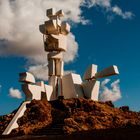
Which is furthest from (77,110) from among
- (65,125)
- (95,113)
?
(65,125)

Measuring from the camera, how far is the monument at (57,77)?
27.2 meters

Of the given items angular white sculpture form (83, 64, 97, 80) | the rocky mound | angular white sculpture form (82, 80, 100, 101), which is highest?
angular white sculpture form (83, 64, 97, 80)

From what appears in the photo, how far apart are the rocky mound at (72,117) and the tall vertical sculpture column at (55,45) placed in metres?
4.33

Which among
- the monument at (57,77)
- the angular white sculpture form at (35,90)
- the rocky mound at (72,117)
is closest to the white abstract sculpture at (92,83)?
the monument at (57,77)

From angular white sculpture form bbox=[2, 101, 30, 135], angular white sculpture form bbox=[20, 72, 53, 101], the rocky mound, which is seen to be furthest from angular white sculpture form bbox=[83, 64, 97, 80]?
angular white sculpture form bbox=[2, 101, 30, 135]

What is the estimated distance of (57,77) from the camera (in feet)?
96.7

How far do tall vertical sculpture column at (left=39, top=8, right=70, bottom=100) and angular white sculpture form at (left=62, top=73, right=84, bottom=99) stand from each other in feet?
2.04

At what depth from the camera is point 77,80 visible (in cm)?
2844

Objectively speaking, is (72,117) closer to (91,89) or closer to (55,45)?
(91,89)

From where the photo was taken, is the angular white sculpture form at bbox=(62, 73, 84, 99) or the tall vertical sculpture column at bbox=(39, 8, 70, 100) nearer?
the angular white sculpture form at bbox=(62, 73, 84, 99)

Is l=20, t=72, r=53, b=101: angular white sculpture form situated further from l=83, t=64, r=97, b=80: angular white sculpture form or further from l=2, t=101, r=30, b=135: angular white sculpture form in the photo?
l=83, t=64, r=97, b=80: angular white sculpture form

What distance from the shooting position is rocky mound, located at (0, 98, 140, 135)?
2161 cm

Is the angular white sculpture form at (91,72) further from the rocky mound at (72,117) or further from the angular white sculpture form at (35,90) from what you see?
the angular white sculpture form at (35,90)

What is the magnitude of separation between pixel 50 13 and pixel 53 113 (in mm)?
9711
